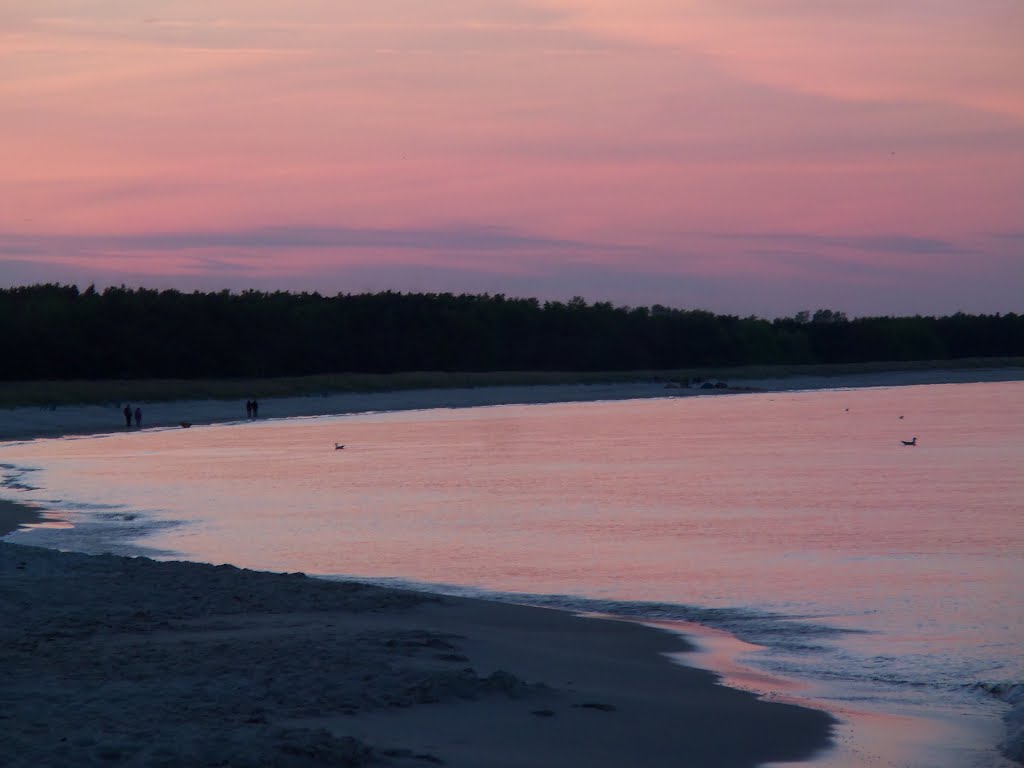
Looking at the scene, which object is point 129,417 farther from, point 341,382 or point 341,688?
point 341,688

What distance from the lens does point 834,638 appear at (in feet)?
39.4

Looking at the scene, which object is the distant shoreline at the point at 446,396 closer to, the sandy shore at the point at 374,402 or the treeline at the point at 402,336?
the sandy shore at the point at 374,402

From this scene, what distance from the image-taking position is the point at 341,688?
835 centimetres

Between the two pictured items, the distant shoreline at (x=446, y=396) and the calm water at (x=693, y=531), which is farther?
the distant shoreline at (x=446, y=396)

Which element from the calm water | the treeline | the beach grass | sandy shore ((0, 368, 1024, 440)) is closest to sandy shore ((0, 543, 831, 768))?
the calm water

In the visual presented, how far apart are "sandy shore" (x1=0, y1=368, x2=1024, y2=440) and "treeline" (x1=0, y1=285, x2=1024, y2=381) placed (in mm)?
12614

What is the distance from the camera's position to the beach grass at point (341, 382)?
60812 millimetres

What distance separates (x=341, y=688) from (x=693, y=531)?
12078mm

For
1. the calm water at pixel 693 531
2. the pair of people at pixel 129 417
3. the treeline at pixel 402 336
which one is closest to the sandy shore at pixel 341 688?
the calm water at pixel 693 531

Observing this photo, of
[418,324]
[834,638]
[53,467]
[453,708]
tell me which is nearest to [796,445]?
[53,467]

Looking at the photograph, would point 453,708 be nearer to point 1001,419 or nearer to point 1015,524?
point 1015,524

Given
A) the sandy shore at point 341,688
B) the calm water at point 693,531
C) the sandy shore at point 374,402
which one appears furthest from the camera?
the sandy shore at point 374,402

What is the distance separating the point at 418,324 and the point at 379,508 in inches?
3106

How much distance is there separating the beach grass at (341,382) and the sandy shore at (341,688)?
48.8 m
